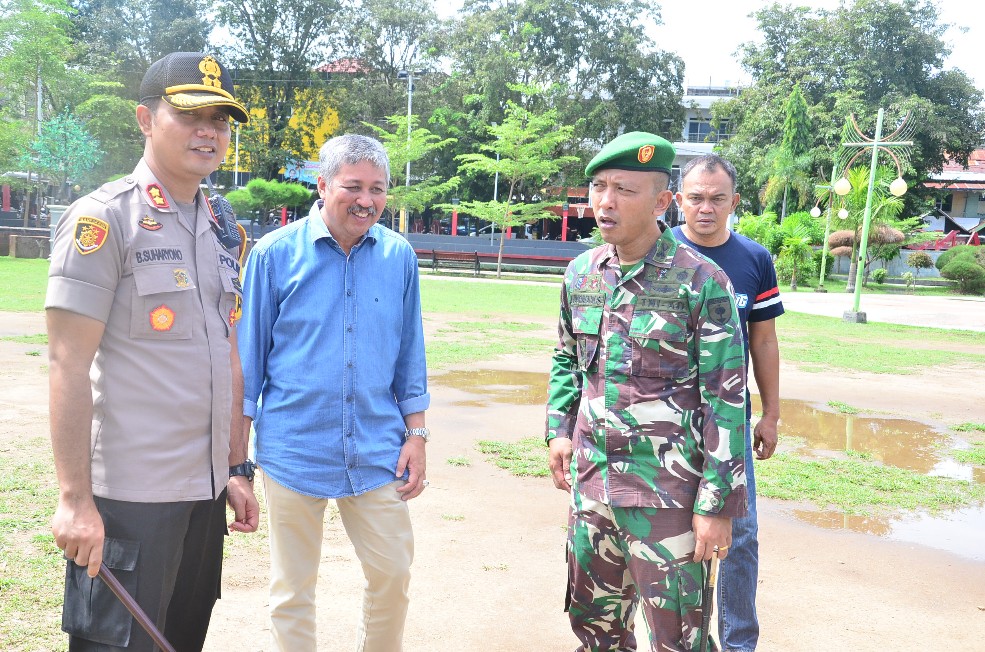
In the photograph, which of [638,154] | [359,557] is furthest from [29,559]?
[638,154]

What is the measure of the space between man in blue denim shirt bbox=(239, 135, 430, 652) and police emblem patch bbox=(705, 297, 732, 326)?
1.15 metres

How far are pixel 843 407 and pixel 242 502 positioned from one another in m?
7.79

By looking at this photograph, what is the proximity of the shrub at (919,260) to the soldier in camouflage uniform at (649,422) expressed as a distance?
38.0 m

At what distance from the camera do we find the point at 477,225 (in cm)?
5006

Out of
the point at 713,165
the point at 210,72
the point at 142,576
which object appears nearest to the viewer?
the point at 142,576

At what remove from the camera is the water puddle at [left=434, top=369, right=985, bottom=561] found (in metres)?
5.27

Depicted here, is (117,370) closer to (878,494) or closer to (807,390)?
(878,494)

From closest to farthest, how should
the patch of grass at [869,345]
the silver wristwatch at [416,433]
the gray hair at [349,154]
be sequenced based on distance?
the gray hair at [349,154], the silver wristwatch at [416,433], the patch of grass at [869,345]

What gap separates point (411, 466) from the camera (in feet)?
9.71

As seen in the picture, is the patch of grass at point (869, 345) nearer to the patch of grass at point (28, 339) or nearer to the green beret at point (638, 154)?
the green beret at point (638, 154)

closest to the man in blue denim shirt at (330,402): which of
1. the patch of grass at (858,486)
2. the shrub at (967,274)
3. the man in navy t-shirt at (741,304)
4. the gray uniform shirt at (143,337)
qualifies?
the gray uniform shirt at (143,337)

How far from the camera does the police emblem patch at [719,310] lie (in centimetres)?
254

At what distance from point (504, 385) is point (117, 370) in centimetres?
748

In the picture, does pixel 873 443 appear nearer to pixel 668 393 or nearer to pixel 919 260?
pixel 668 393
